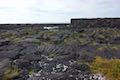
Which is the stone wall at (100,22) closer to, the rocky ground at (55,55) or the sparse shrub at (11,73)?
the rocky ground at (55,55)

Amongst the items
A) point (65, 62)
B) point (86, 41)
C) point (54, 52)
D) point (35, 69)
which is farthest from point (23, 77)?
point (86, 41)

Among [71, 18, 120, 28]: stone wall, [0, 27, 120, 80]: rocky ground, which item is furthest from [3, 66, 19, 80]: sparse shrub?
[71, 18, 120, 28]: stone wall

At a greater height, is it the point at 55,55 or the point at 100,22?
the point at 100,22

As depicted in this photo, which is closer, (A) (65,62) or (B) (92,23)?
(A) (65,62)

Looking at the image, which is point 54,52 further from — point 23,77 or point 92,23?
point 92,23

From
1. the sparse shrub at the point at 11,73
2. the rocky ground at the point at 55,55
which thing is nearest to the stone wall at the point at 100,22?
the rocky ground at the point at 55,55

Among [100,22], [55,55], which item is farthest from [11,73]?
[100,22]

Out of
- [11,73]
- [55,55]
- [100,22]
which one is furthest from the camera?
[100,22]

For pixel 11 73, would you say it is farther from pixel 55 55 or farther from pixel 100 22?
pixel 100 22

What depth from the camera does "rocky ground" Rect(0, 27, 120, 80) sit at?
9.78 meters

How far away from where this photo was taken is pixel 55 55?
1162 cm

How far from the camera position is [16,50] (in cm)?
1245

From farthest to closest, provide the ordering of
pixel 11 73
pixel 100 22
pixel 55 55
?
pixel 100 22 → pixel 55 55 → pixel 11 73

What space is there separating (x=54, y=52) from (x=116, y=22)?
44.3 feet
